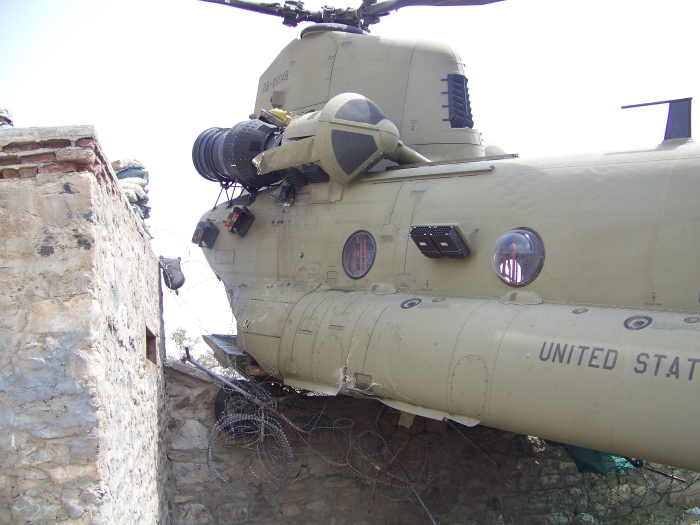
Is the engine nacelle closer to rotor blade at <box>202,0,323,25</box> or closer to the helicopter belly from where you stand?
the helicopter belly

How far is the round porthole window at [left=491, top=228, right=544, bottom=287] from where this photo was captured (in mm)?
4941

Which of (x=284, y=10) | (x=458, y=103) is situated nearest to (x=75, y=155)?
(x=458, y=103)

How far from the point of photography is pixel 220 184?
8383mm

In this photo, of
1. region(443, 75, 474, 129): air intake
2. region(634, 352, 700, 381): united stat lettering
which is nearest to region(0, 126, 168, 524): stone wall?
region(634, 352, 700, 381): united stat lettering

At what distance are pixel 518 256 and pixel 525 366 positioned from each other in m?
1.02

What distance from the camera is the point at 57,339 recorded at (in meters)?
3.61

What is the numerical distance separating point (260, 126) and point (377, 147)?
5.42 feet

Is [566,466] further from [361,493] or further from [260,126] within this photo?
[260,126]

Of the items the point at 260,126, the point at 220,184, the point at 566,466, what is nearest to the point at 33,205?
the point at 260,126

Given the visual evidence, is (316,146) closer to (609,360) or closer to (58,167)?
(58,167)

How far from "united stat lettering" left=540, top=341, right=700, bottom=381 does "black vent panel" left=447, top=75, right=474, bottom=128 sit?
3806 mm

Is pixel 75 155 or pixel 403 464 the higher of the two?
pixel 75 155

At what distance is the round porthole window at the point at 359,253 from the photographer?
6.20 meters

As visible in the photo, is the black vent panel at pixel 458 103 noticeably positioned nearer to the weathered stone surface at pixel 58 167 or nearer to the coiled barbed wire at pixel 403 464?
the coiled barbed wire at pixel 403 464
